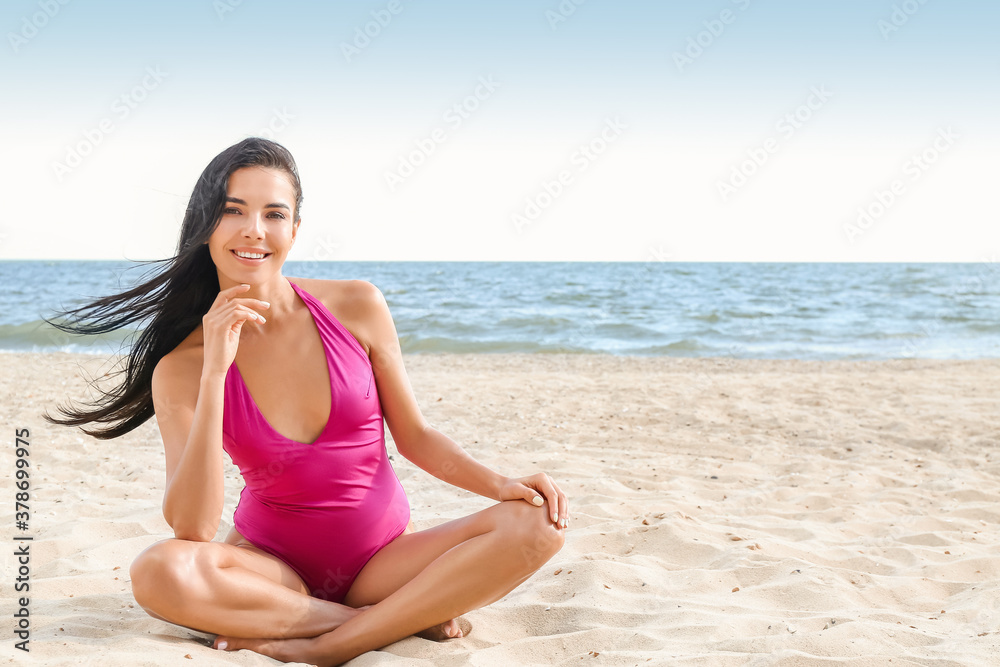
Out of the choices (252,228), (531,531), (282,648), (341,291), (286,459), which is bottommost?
(282,648)

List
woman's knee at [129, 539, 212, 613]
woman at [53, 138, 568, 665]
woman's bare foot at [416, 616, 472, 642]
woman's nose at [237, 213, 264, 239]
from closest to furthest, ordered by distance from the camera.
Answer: woman's knee at [129, 539, 212, 613] < woman at [53, 138, 568, 665] < woman's nose at [237, 213, 264, 239] < woman's bare foot at [416, 616, 472, 642]

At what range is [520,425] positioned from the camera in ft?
21.9

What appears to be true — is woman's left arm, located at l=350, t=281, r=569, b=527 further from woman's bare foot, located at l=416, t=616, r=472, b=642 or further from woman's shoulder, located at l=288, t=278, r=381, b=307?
woman's bare foot, located at l=416, t=616, r=472, b=642

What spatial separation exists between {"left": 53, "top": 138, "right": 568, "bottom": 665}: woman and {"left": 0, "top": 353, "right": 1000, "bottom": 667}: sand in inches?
6.9

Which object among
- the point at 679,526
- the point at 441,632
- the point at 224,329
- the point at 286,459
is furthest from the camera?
the point at 679,526

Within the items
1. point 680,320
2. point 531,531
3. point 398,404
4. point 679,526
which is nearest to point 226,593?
point 398,404

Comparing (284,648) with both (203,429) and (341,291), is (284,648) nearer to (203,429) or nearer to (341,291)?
(203,429)

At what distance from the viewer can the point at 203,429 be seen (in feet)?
7.65

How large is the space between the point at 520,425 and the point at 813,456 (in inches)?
93.6

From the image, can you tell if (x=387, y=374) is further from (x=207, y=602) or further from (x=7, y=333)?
(x=7, y=333)

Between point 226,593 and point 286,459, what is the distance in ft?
Result: 1.46

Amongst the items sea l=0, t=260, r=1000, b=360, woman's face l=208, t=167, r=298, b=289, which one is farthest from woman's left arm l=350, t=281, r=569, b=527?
sea l=0, t=260, r=1000, b=360

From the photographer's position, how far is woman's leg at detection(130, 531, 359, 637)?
2273mm

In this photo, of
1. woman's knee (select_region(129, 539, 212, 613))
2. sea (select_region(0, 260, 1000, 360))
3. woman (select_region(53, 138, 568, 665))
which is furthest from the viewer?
sea (select_region(0, 260, 1000, 360))
